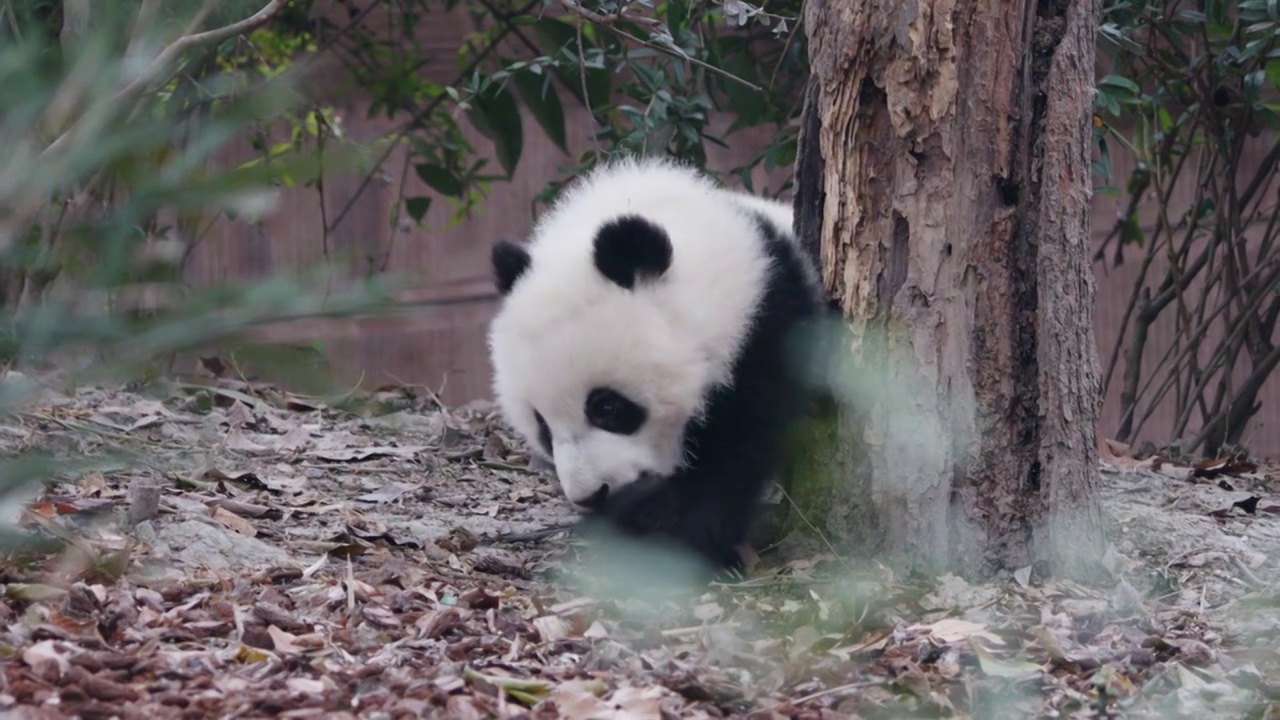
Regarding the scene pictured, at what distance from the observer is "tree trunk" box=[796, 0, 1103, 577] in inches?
139

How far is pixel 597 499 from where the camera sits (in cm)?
382

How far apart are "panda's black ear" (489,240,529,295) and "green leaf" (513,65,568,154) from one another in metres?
2.03

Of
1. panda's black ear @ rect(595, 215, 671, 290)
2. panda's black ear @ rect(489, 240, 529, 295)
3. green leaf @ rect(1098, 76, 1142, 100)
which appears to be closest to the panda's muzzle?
panda's black ear @ rect(595, 215, 671, 290)

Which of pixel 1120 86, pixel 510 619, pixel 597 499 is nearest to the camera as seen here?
pixel 510 619

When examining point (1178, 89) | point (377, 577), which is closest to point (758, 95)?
point (1178, 89)

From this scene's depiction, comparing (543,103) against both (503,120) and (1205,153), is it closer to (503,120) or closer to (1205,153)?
(503,120)

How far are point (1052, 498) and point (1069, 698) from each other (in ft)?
2.81

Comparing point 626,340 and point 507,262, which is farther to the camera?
point 507,262

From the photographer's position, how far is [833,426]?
3.85 m

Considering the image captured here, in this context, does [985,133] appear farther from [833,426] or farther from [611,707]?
[611,707]

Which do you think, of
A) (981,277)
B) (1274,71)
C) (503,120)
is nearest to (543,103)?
(503,120)

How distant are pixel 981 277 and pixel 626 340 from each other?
1.01 m

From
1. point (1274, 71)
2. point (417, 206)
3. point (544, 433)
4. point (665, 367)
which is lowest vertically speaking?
point (544, 433)

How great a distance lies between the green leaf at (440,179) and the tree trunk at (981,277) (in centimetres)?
330
